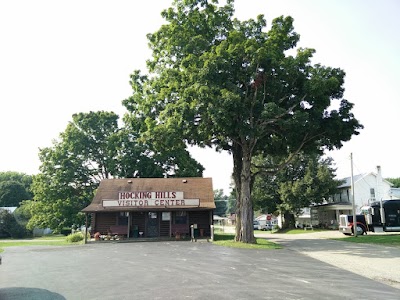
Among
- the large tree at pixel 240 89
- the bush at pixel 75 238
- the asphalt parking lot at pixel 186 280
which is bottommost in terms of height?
the bush at pixel 75 238

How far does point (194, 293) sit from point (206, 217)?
24171 mm

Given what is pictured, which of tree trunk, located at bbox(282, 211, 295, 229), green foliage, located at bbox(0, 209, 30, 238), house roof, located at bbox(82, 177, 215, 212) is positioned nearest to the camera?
house roof, located at bbox(82, 177, 215, 212)

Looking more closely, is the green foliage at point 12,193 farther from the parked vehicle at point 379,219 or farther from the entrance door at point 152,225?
the parked vehicle at point 379,219

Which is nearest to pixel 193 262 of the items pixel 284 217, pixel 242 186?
pixel 242 186

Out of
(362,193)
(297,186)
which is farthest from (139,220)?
(362,193)

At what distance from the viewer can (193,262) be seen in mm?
15656

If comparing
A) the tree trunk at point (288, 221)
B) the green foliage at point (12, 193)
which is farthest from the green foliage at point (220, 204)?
the tree trunk at point (288, 221)

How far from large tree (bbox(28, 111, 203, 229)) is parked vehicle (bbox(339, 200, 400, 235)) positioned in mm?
19283

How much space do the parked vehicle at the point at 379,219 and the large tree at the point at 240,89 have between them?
11025 mm

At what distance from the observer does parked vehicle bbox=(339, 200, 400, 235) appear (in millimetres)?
34406

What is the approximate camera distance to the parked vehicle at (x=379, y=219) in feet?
113

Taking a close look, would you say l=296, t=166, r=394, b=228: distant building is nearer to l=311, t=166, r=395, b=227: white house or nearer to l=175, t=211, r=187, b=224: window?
l=311, t=166, r=395, b=227: white house

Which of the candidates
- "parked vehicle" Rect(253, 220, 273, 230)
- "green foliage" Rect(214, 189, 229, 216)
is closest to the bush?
"parked vehicle" Rect(253, 220, 273, 230)

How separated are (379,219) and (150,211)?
23.0 meters
